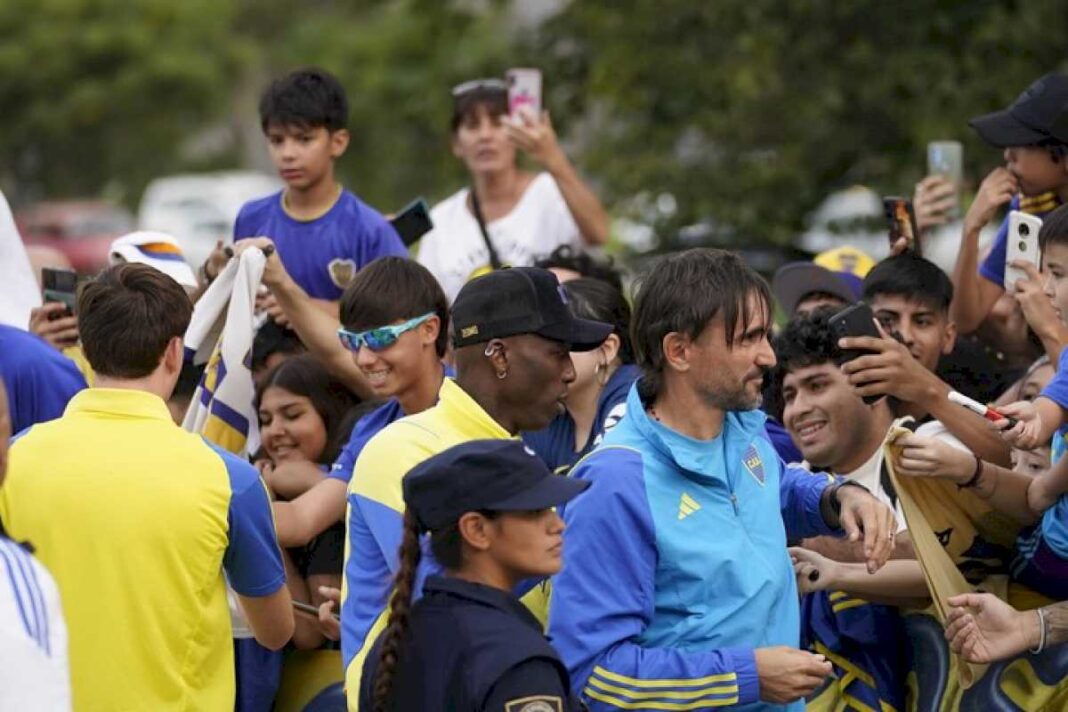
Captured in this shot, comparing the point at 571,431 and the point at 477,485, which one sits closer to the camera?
the point at 477,485

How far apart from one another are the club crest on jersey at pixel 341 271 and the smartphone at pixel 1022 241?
2.67 m

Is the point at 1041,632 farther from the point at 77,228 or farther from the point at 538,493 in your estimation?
the point at 77,228

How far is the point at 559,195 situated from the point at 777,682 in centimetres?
Result: 488

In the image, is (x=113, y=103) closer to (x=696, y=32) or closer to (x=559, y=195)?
(x=696, y=32)

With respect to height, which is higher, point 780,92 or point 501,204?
point 501,204

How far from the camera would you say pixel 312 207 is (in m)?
8.09

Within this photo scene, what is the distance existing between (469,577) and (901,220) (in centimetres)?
372

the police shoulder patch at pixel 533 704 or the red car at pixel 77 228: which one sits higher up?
the police shoulder patch at pixel 533 704

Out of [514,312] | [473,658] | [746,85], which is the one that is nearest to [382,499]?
[514,312]

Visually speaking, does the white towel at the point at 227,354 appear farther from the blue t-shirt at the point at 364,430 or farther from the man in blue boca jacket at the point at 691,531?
the man in blue boca jacket at the point at 691,531

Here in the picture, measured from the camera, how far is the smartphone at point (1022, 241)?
662 centimetres

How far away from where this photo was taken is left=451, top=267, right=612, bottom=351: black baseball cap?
16.7ft

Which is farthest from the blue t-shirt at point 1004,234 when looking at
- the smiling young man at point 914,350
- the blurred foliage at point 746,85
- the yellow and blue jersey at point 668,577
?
the blurred foliage at point 746,85

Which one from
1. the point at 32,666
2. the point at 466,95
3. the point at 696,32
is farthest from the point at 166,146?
the point at 32,666
